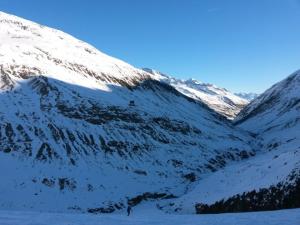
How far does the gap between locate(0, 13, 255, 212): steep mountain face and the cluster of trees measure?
1515 centimetres

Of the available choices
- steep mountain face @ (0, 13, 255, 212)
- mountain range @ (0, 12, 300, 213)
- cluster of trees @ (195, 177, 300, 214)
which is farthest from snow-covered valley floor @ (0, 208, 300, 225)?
steep mountain face @ (0, 13, 255, 212)

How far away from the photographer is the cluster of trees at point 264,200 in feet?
99.7

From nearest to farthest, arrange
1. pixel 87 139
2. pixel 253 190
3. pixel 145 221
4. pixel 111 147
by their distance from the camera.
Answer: pixel 145 221 → pixel 253 190 → pixel 87 139 → pixel 111 147

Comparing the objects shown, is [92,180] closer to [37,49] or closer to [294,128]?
[37,49]

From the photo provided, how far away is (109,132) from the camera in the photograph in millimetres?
70000

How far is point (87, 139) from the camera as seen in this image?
Result: 64.8 meters

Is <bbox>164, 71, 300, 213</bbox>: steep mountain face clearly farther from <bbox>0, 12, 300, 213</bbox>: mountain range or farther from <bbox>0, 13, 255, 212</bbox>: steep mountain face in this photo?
<bbox>0, 13, 255, 212</bbox>: steep mountain face

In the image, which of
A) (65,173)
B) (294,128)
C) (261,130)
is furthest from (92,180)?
(261,130)

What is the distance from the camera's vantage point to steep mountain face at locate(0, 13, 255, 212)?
49.7 m

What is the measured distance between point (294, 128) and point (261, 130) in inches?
740

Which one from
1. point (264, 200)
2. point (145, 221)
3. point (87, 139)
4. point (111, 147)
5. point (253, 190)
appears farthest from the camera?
point (111, 147)

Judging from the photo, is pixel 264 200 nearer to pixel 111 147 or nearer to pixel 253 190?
pixel 253 190

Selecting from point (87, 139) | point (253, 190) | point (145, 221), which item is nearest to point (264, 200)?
point (253, 190)

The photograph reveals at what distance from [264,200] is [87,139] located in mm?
37435
